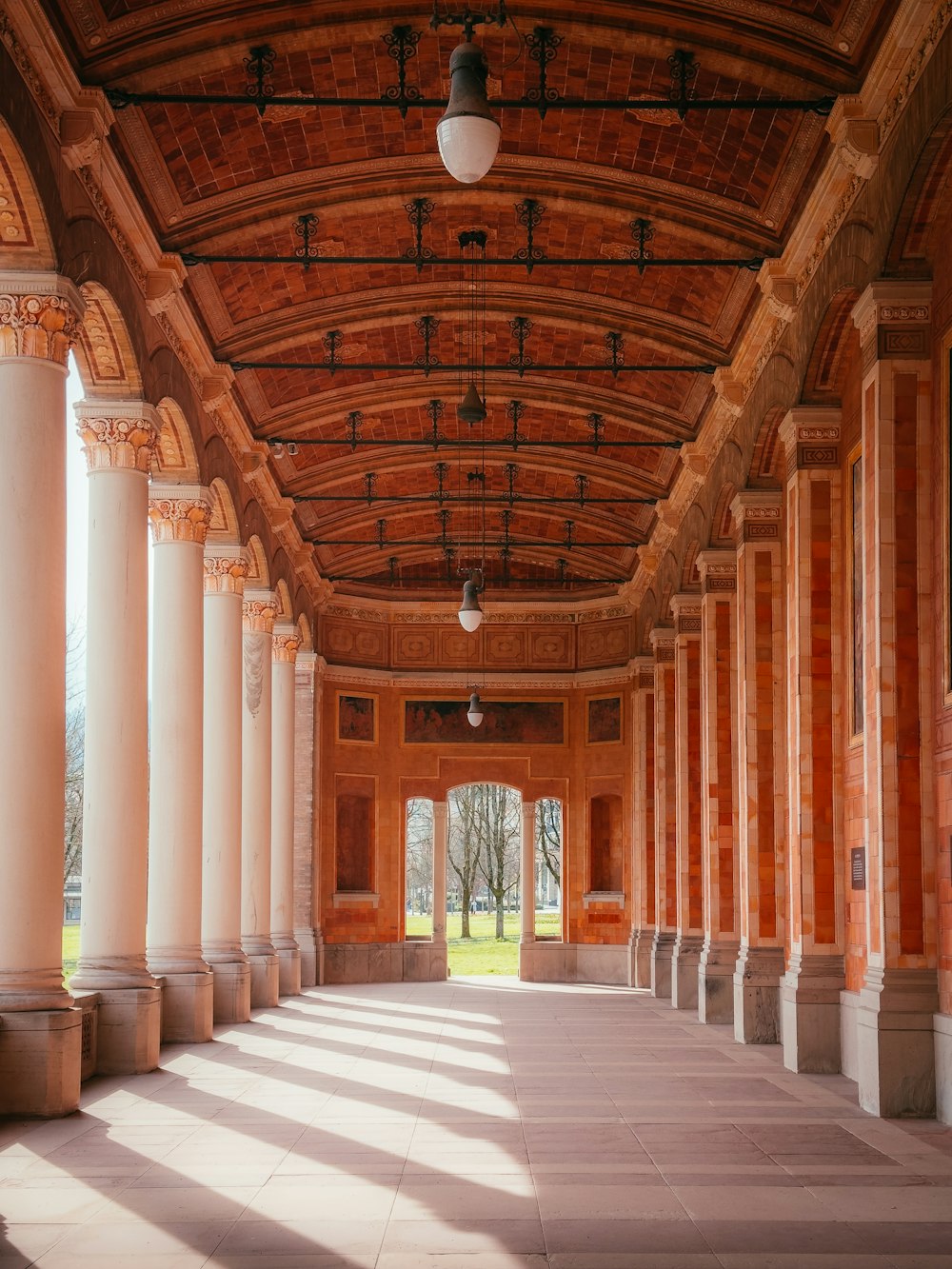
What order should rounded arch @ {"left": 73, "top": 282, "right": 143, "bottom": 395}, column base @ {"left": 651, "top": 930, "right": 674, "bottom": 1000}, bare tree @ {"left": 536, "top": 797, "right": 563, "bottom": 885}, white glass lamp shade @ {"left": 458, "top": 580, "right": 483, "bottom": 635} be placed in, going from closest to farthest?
rounded arch @ {"left": 73, "top": 282, "right": 143, "bottom": 395}, white glass lamp shade @ {"left": 458, "top": 580, "right": 483, "bottom": 635}, column base @ {"left": 651, "top": 930, "right": 674, "bottom": 1000}, bare tree @ {"left": 536, "top": 797, "right": 563, "bottom": 885}

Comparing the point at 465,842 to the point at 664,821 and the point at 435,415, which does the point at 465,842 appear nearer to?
the point at 664,821

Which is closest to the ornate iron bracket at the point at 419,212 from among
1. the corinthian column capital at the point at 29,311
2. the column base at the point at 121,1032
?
the corinthian column capital at the point at 29,311

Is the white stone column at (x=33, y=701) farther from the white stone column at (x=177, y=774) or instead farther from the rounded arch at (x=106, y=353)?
the white stone column at (x=177, y=774)

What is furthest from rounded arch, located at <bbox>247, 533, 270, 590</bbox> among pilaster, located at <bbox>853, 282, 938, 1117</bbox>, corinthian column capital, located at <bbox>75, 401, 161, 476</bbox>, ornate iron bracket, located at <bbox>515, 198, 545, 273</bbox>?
pilaster, located at <bbox>853, 282, 938, 1117</bbox>

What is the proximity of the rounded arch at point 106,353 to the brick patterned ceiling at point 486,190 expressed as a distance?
4.17 feet

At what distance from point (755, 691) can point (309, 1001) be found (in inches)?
470

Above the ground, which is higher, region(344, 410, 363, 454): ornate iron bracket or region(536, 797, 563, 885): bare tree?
region(344, 410, 363, 454): ornate iron bracket

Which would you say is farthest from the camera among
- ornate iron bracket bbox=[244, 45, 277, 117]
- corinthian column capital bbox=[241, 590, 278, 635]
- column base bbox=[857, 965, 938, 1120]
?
corinthian column capital bbox=[241, 590, 278, 635]

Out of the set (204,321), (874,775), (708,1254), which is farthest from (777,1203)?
(204,321)

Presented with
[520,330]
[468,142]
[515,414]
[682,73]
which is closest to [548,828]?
[515,414]

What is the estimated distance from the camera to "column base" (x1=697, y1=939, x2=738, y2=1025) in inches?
920

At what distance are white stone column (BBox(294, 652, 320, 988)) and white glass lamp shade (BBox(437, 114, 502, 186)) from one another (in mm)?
25516

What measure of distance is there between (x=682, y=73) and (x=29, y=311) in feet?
20.3

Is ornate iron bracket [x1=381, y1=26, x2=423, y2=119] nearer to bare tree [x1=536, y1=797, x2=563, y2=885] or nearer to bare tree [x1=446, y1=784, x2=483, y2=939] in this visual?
bare tree [x1=536, y1=797, x2=563, y2=885]
